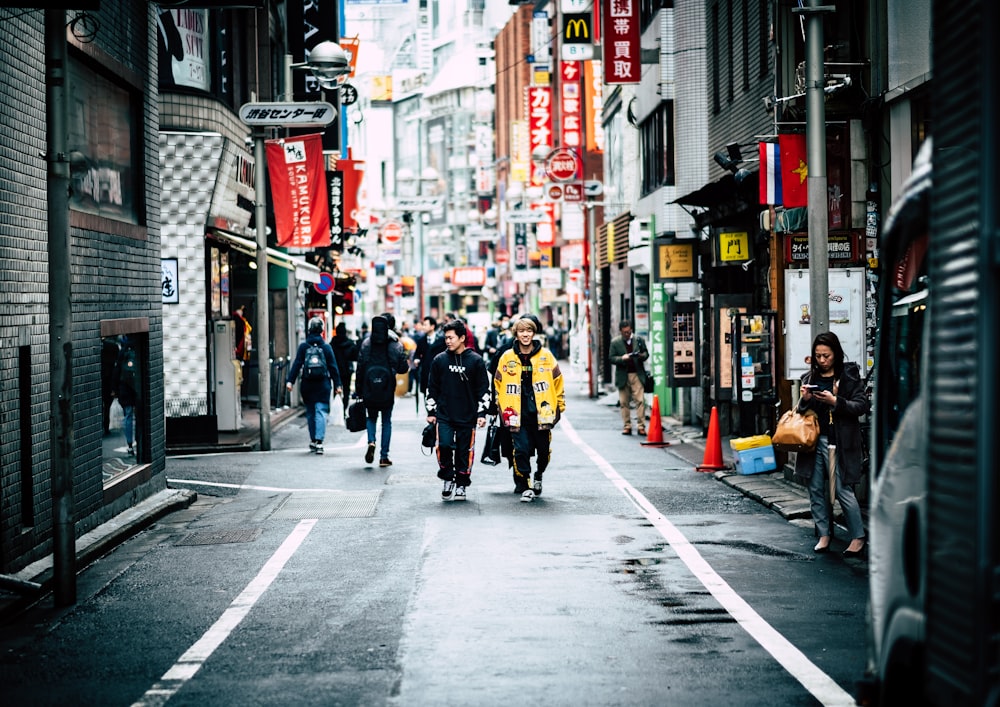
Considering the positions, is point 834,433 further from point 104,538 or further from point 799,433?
point 104,538

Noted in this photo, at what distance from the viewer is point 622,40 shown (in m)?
30.5

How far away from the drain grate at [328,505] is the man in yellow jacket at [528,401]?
1.67 metres

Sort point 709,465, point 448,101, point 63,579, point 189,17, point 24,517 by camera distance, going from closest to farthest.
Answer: point 63,579 → point 24,517 → point 709,465 → point 189,17 → point 448,101

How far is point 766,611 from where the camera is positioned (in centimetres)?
962

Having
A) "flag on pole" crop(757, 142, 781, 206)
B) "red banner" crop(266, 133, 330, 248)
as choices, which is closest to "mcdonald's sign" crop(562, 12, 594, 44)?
"red banner" crop(266, 133, 330, 248)

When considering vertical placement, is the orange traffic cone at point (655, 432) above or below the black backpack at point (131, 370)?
below

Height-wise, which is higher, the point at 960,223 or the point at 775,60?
the point at 775,60

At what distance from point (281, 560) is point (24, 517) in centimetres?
208

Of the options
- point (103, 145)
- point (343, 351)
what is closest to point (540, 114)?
point (343, 351)

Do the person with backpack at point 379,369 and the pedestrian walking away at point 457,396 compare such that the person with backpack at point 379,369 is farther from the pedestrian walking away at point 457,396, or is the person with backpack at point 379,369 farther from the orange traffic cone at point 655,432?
the orange traffic cone at point 655,432

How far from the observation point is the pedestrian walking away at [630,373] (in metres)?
25.4

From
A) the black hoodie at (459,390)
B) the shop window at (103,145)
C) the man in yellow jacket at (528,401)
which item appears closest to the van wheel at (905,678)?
the shop window at (103,145)

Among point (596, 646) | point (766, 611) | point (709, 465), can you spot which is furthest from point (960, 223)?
point (709, 465)

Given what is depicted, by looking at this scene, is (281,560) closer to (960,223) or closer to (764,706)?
(764,706)
